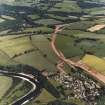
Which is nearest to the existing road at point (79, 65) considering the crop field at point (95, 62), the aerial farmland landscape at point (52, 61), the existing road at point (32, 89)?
the aerial farmland landscape at point (52, 61)

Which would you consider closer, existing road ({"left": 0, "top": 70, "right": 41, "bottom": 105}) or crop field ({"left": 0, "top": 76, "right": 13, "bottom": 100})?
existing road ({"left": 0, "top": 70, "right": 41, "bottom": 105})

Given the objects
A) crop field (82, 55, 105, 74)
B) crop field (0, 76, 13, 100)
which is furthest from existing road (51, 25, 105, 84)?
crop field (0, 76, 13, 100)

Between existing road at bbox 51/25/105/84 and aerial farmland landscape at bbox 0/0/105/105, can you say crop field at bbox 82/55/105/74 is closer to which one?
aerial farmland landscape at bbox 0/0/105/105

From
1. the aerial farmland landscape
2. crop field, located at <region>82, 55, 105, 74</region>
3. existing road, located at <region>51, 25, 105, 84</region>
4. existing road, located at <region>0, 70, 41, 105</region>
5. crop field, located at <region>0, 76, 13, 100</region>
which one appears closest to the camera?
existing road, located at <region>0, 70, 41, 105</region>

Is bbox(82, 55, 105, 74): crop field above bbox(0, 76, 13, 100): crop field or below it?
above

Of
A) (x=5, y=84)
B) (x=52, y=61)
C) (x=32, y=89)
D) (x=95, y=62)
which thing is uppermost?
(x=95, y=62)

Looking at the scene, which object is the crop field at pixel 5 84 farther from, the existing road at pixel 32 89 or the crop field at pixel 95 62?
the crop field at pixel 95 62

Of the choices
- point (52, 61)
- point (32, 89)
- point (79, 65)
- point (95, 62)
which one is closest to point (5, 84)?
point (32, 89)

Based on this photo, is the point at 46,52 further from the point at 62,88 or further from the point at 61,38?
the point at 62,88

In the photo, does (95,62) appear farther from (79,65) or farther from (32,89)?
(32,89)
